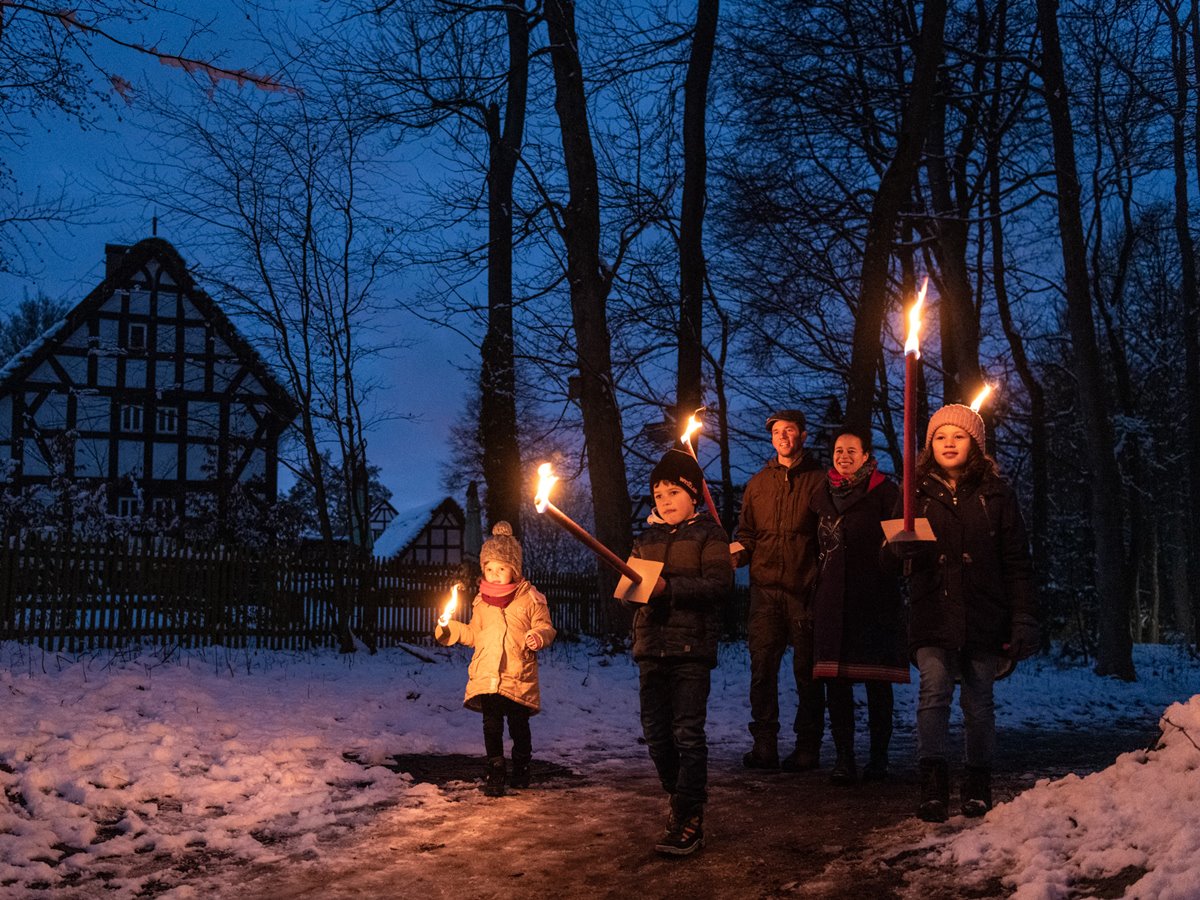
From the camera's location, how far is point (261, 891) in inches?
177

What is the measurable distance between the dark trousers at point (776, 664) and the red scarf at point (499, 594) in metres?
1.63

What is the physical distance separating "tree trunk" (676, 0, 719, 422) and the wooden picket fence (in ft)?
11.4

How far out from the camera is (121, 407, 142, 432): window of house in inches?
1282

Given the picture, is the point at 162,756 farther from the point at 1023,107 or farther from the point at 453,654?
the point at 1023,107

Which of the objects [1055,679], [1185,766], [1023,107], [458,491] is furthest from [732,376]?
[458,491]

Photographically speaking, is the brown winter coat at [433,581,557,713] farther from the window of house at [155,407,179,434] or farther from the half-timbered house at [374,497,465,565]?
the half-timbered house at [374,497,465,565]

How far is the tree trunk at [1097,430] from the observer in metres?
16.1

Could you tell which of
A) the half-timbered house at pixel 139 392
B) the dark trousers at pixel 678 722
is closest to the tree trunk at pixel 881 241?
the dark trousers at pixel 678 722

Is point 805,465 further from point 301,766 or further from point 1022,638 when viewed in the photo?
point 301,766

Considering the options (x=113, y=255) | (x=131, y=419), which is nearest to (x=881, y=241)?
(x=131, y=419)

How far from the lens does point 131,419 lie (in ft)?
107

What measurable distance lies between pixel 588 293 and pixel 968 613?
9.96 metres

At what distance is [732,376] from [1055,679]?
8.15 metres

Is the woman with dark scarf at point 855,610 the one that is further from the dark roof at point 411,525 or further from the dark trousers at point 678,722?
the dark roof at point 411,525
